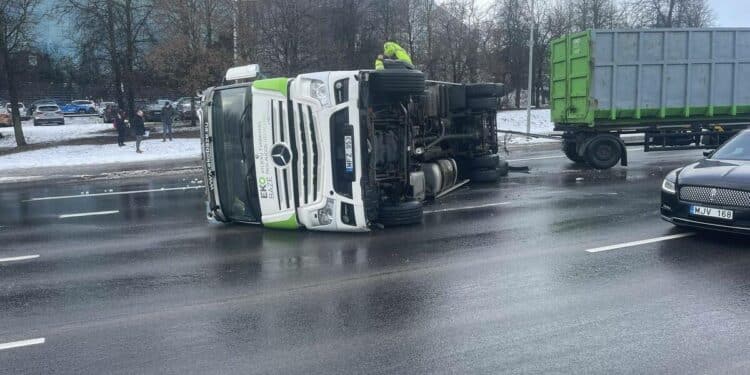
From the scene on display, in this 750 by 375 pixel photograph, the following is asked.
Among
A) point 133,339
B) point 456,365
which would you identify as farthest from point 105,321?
point 456,365

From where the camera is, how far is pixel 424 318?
5500mm

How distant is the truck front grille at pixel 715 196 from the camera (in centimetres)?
741

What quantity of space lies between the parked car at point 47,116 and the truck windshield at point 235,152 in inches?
1432

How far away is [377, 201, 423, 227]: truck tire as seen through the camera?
9.27 meters

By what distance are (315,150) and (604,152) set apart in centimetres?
997

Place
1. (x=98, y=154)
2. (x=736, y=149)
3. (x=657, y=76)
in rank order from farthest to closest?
(x=98, y=154) → (x=657, y=76) → (x=736, y=149)

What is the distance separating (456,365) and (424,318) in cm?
102

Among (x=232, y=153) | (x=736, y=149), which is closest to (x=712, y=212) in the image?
(x=736, y=149)

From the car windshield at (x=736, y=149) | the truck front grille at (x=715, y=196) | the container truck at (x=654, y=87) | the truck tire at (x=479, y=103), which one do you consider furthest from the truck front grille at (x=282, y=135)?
the container truck at (x=654, y=87)

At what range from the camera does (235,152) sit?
9.22 m

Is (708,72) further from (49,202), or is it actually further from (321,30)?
(321,30)

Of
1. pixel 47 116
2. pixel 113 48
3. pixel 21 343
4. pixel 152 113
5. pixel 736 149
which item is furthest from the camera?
pixel 152 113

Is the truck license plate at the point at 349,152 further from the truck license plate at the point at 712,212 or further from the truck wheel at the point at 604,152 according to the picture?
the truck wheel at the point at 604,152

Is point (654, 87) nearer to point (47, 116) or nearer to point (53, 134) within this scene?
point (53, 134)
